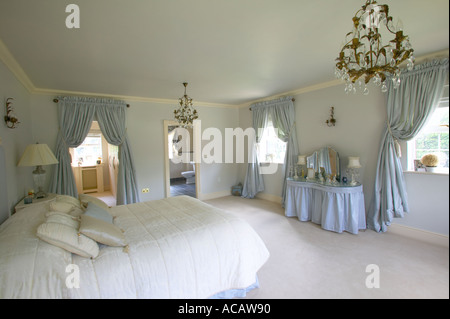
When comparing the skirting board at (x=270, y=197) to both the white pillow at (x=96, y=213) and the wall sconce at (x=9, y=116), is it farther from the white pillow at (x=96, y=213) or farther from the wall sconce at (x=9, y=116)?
the wall sconce at (x=9, y=116)

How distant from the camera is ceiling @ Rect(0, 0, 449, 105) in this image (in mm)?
1746

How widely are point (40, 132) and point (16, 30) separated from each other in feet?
7.97

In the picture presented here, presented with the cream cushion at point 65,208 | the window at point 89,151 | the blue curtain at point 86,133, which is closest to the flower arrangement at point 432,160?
the cream cushion at point 65,208

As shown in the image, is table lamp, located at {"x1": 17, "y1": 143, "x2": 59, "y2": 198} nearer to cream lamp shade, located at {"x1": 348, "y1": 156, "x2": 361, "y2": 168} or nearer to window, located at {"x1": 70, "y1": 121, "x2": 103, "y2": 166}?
window, located at {"x1": 70, "y1": 121, "x2": 103, "y2": 166}

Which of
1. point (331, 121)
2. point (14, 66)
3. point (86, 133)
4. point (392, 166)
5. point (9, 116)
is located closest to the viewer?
point (9, 116)

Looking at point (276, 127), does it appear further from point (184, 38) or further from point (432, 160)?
point (432, 160)

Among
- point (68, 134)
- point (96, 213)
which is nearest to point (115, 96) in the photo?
point (68, 134)

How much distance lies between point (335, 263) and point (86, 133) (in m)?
4.46

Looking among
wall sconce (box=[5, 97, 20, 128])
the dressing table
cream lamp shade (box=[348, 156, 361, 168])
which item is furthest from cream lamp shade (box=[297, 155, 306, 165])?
wall sconce (box=[5, 97, 20, 128])

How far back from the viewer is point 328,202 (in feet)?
11.3

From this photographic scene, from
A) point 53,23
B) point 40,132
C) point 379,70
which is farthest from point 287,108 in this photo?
point 40,132

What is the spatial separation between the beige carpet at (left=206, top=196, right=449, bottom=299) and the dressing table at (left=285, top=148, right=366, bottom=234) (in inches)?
6.1
